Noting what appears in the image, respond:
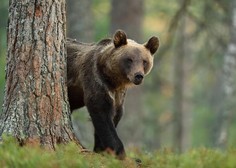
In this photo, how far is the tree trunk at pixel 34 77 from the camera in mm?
8086

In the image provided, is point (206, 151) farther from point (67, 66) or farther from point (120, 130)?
point (120, 130)

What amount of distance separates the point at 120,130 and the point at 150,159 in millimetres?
10369

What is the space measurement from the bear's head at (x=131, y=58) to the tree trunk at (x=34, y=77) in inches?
35.1

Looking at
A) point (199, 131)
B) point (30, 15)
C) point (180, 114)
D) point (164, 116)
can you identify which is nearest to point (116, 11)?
point (180, 114)

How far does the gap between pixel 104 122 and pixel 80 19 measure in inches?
304

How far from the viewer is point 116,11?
18.7m

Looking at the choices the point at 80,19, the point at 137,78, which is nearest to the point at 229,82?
the point at 80,19

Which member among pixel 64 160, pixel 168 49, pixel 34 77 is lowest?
pixel 64 160

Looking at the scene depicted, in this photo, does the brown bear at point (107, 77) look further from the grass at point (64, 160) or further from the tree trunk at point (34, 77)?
the grass at point (64, 160)

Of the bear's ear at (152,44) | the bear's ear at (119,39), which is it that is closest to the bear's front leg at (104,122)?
the bear's ear at (119,39)

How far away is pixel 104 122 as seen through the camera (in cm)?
880

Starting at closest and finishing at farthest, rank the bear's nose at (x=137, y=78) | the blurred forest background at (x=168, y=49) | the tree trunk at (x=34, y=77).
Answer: the tree trunk at (x=34, y=77) < the bear's nose at (x=137, y=78) < the blurred forest background at (x=168, y=49)

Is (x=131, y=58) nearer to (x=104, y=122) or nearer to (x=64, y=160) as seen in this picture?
(x=104, y=122)

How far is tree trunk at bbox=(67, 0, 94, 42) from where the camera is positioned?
16.2 metres
